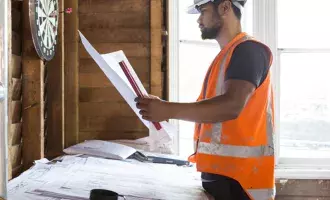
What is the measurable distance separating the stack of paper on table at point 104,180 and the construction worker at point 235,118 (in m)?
0.16

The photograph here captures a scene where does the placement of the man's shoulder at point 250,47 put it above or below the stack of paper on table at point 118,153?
above

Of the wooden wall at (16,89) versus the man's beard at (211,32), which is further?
the wooden wall at (16,89)

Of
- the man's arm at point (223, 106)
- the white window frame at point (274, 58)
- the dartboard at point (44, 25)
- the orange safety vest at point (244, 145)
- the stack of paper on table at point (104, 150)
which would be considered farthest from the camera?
the white window frame at point (274, 58)

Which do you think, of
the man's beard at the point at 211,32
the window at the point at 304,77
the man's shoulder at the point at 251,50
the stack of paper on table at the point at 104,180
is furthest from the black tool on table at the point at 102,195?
the window at the point at 304,77

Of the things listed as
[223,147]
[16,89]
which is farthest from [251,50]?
[16,89]

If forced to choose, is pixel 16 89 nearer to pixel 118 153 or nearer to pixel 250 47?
pixel 118 153

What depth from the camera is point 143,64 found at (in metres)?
2.60

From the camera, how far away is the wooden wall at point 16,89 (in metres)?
1.84

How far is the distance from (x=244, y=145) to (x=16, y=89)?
4.07ft

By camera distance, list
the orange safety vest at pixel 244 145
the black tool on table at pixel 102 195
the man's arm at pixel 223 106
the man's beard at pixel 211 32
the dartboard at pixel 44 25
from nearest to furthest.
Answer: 1. the black tool on table at pixel 102 195
2. the man's arm at pixel 223 106
3. the orange safety vest at pixel 244 145
4. the man's beard at pixel 211 32
5. the dartboard at pixel 44 25

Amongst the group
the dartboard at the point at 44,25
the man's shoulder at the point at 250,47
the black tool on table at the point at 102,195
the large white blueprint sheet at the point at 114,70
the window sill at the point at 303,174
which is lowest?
the window sill at the point at 303,174

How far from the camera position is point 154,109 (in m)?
1.18

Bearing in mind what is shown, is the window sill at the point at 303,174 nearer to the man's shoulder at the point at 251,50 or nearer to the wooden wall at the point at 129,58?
the wooden wall at the point at 129,58

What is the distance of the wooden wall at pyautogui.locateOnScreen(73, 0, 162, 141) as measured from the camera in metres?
2.59
